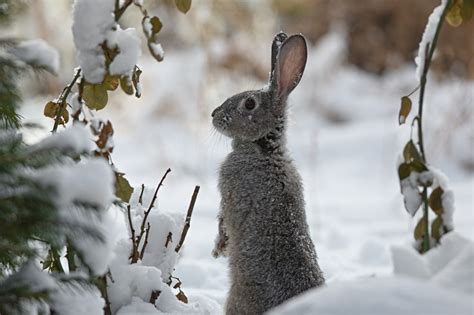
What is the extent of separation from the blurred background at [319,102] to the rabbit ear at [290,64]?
1.77m

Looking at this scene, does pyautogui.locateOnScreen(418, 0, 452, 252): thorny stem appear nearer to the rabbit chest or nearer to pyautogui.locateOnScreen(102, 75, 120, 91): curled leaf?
the rabbit chest

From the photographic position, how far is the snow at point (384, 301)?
5.22ft

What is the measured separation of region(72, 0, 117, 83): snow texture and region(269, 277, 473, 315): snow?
0.99 meters

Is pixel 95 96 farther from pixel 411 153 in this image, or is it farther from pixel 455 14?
pixel 455 14

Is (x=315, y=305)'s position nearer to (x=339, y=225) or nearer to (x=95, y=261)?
(x=95, y=261)

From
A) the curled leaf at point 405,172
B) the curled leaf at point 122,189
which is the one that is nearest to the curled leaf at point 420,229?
the curled leaf at point 405,172

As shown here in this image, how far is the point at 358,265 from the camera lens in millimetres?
4504

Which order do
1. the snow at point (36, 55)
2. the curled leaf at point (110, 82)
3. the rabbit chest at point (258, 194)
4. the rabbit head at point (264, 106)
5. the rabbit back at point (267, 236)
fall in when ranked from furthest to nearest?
the rabbit head at point (264, 106) → the rabbit chest at point (258, 194) → the rabbit back at point (267, 236) → the curled leaf at point (110, 82) → the snow at point (36, 55)

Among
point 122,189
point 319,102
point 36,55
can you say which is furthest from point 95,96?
point 319,102

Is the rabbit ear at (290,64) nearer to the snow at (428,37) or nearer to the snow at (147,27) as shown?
Result: the snow at (428,37)

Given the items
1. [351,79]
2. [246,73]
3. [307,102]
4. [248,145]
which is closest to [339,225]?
[248,145]

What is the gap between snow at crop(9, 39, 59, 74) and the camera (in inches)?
76.2

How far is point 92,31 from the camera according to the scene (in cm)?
224

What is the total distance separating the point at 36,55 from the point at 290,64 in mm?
1621
